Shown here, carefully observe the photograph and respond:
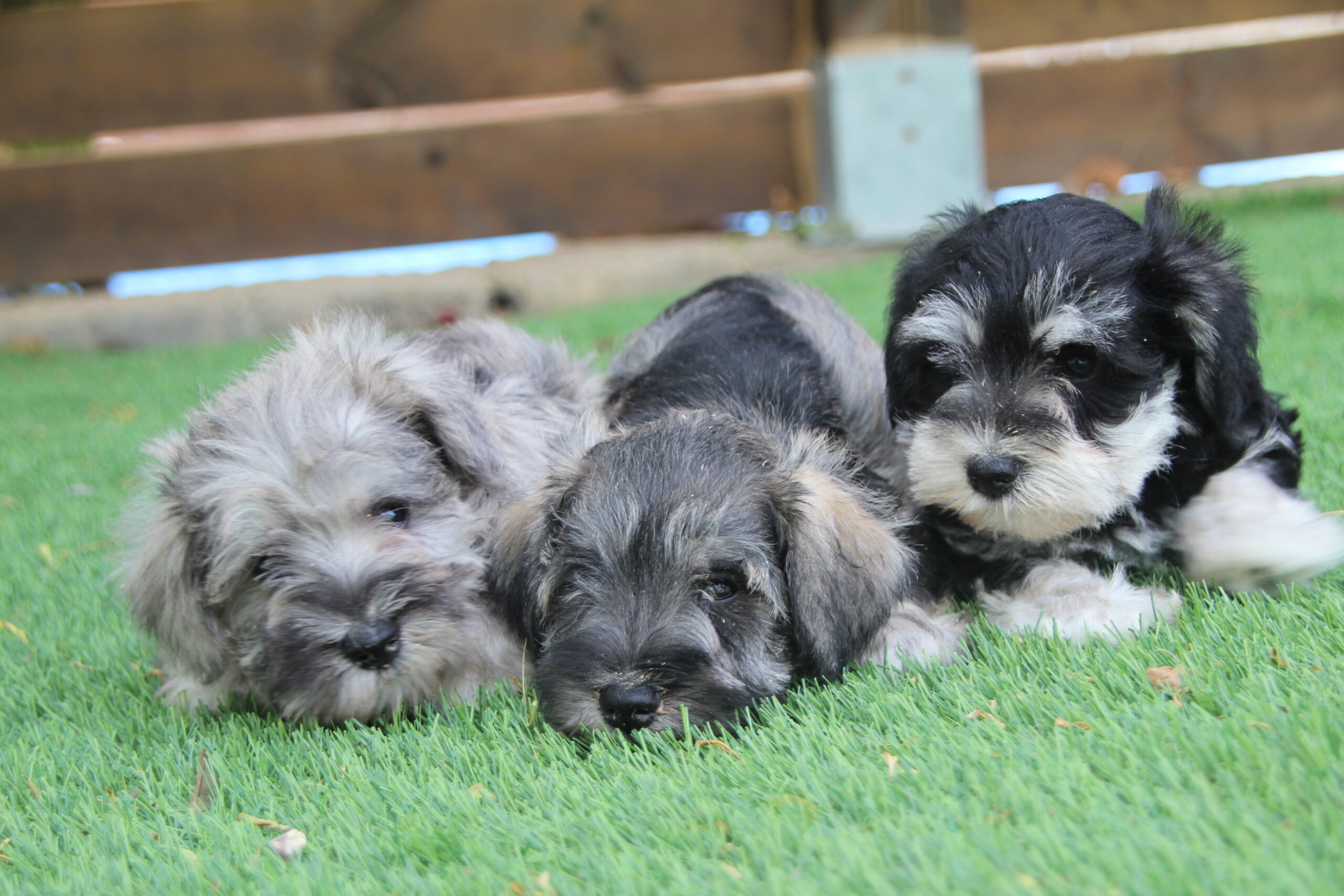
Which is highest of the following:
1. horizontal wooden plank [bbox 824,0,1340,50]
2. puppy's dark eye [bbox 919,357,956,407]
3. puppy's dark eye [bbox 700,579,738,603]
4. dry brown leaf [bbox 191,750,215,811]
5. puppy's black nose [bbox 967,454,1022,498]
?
horizontal wooden plank [bbox 824,0,1340,50]

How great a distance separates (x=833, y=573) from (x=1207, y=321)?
1.28 m

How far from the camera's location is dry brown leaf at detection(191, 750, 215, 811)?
9.29 ft

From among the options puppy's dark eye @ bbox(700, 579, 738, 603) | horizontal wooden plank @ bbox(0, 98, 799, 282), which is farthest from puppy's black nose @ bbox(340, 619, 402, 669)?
horizontal wooden plank @ bbox(0, 98, 799, 282)

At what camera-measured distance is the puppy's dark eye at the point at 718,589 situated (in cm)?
305

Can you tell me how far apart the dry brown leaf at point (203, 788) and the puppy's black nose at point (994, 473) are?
2219mm

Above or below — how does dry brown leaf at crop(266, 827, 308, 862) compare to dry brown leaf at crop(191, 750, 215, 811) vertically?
above

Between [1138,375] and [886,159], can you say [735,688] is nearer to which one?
[1138,375]

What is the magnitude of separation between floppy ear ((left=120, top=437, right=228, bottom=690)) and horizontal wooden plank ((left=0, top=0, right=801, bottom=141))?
796 centimetres

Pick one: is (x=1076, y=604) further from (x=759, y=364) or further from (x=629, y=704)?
(x=759, y=364)

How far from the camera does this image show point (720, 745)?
2.69m

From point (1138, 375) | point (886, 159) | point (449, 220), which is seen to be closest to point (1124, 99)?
point (886, 159)

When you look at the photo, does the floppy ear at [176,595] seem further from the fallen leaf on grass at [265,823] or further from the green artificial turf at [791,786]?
the fallen leaf on grass at [265,823]

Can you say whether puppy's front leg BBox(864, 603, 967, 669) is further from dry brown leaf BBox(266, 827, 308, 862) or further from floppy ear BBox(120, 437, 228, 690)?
floppy ear BBox(120, 437, 228, 690)

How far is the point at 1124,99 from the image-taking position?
35.0 ft
